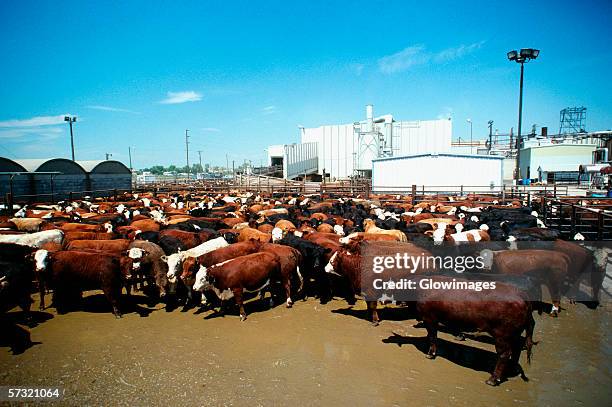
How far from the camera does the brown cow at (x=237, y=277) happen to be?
6.88 metres

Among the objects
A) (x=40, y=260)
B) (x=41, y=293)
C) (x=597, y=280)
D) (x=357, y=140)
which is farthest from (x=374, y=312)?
(x=357, y=140)

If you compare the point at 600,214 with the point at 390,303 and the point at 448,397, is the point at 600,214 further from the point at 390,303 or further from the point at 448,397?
the point at 448,397

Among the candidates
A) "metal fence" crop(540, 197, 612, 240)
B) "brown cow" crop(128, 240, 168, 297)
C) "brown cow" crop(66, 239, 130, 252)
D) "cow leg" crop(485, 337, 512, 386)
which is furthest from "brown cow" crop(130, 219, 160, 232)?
"metal fence" crop(540, 197, 612, 240)

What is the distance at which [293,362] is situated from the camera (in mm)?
5043

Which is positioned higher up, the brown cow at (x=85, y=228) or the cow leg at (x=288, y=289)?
the brown cow at (x=85, y=228)

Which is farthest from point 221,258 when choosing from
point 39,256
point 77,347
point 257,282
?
point 39,256

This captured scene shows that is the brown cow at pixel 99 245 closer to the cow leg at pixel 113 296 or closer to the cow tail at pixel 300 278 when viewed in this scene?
the cow leg at pixel 113 296

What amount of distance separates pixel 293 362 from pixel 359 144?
41583 mm

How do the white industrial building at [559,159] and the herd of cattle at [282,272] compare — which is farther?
the white industrial building at [559,159]

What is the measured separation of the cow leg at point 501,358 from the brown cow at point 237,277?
4269 millimetres

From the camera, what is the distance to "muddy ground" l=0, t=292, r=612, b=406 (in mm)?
4266

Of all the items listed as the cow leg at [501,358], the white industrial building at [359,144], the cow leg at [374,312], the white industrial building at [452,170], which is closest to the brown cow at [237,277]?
the cow leg at [374,312]

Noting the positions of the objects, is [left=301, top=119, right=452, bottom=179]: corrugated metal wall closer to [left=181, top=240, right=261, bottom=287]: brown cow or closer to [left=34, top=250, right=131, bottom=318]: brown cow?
[left=181, top=240, right=261, bottom=287]: brown cow

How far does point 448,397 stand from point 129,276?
6.27 m
